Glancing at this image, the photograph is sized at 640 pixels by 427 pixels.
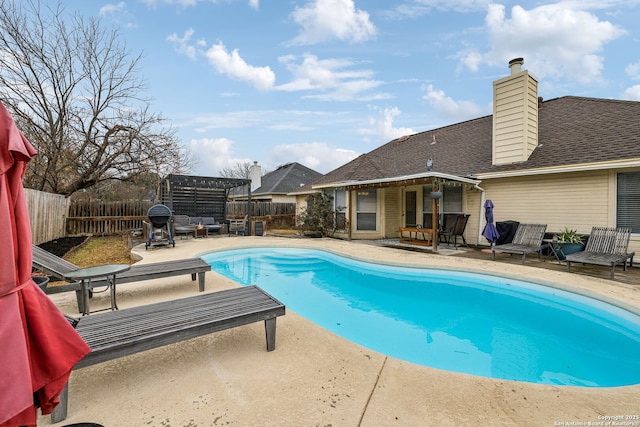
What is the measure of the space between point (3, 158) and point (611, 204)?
33.5 feet

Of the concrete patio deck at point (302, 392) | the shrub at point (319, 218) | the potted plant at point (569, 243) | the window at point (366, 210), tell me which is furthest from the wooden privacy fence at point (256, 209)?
the concrete patio deck at point (302, 392)

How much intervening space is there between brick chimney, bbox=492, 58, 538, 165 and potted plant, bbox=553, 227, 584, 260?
2.68m

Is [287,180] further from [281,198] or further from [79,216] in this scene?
[79,216]

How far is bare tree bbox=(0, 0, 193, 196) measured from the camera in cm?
961

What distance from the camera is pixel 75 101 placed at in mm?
10969

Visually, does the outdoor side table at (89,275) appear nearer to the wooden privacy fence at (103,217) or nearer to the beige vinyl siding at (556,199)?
the beige vinyl siding at (556,199)

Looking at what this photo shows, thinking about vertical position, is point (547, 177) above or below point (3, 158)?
above

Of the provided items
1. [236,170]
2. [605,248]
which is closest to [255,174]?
[605,248]

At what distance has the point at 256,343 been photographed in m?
3.18

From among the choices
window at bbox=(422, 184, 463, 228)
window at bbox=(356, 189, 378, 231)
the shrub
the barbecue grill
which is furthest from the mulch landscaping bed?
window at bbox=(422, 184, 463, 228)

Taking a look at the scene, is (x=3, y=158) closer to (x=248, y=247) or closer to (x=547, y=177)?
(x=248, y=247)

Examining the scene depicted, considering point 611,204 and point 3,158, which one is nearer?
point 3,158

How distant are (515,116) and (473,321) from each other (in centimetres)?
717

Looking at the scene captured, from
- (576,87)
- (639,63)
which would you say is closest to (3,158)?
(639,63)
